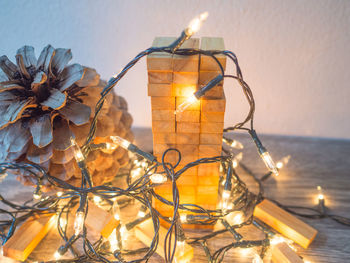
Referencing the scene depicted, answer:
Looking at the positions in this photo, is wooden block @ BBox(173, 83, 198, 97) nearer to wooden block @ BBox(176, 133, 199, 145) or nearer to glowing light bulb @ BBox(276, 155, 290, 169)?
wooden block @ BBox(176, 133, 199, 145)

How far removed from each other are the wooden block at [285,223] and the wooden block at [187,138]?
0.90ft

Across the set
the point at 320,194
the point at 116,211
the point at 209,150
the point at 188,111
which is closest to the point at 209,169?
the point at 209,150

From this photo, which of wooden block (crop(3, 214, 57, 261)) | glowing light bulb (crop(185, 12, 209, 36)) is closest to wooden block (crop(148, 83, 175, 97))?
glowing light bulb (crop(185, 12, 209, 36))

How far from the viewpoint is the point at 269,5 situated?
0.78 meters

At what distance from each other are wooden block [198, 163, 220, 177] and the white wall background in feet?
1.17

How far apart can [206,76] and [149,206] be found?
0.31 m

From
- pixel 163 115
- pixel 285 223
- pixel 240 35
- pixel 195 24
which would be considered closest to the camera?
pixel 195 24

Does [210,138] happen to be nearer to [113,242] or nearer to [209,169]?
[209,169]

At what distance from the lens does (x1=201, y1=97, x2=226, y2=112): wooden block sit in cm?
57

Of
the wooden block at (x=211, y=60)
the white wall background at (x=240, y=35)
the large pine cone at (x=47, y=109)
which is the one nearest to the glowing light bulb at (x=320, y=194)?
the white wall background at (x=240, y=35)

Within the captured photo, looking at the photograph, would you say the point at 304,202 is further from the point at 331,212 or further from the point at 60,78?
the point at 60,78

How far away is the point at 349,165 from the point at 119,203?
0.71 m

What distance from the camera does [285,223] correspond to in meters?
0.71

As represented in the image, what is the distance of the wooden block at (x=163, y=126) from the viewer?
1.97 ft
